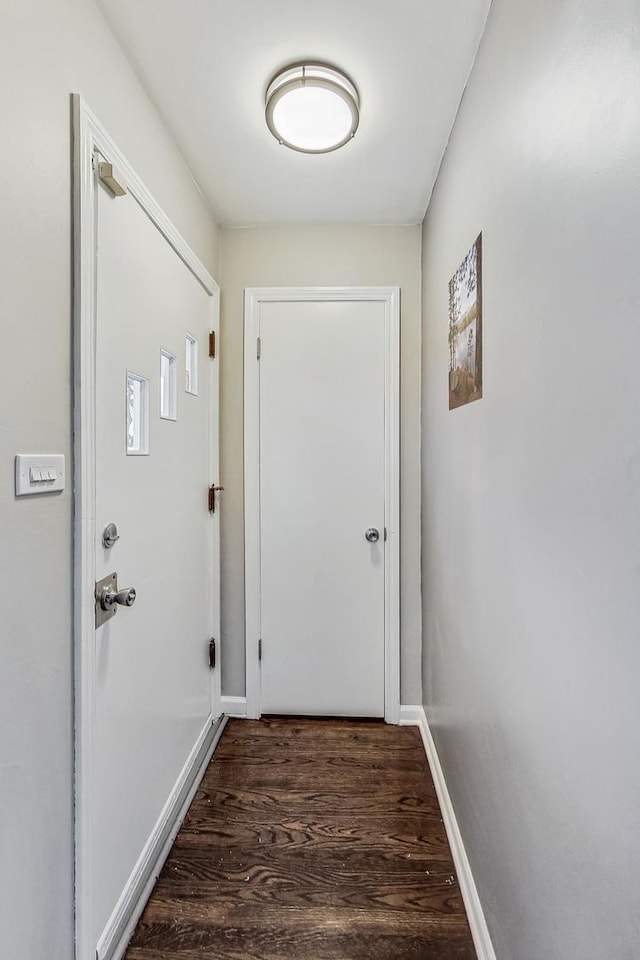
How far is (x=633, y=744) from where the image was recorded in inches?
21.8

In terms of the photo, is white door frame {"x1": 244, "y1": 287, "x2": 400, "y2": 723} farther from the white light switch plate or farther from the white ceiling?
the white light switch plate

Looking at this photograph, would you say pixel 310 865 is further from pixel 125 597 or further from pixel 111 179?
pixel 111 179

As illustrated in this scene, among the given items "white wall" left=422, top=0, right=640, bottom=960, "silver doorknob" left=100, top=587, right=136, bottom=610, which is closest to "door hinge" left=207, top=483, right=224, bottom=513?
"silver doorknob" left=100, top=587, right=136, bottom=610

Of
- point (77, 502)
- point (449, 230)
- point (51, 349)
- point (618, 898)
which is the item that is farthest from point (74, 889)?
point (449, 230)

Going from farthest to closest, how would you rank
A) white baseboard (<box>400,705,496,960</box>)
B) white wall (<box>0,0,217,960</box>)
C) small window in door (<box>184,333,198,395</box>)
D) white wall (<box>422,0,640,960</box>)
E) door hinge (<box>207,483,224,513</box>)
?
door hinge (<box>207,483,224,513</box>)
small window in door (<box>184,333,198,395</box>)
white baseboard (<box>400,705,496,960</box>)
white wall (<box>0,0,217,960</box>)
white wall (<box>422,0,640,960</box>)

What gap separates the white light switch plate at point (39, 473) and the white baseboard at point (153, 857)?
1.14 meters

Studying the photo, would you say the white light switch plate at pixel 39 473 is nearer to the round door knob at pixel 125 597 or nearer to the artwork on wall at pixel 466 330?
the round door knob at pixel 125 597

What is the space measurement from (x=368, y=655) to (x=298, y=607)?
0.41m

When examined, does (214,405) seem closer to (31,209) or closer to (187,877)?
(31,209)

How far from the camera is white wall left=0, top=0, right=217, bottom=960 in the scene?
0.82 m

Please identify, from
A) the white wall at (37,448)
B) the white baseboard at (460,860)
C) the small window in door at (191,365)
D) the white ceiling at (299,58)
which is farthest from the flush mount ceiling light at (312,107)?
the white baseboard at (460,860)

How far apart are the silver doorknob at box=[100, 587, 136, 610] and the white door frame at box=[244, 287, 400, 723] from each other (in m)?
1.00

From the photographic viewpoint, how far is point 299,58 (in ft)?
Answer: 4.16

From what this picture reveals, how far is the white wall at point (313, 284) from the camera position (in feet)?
7.05
